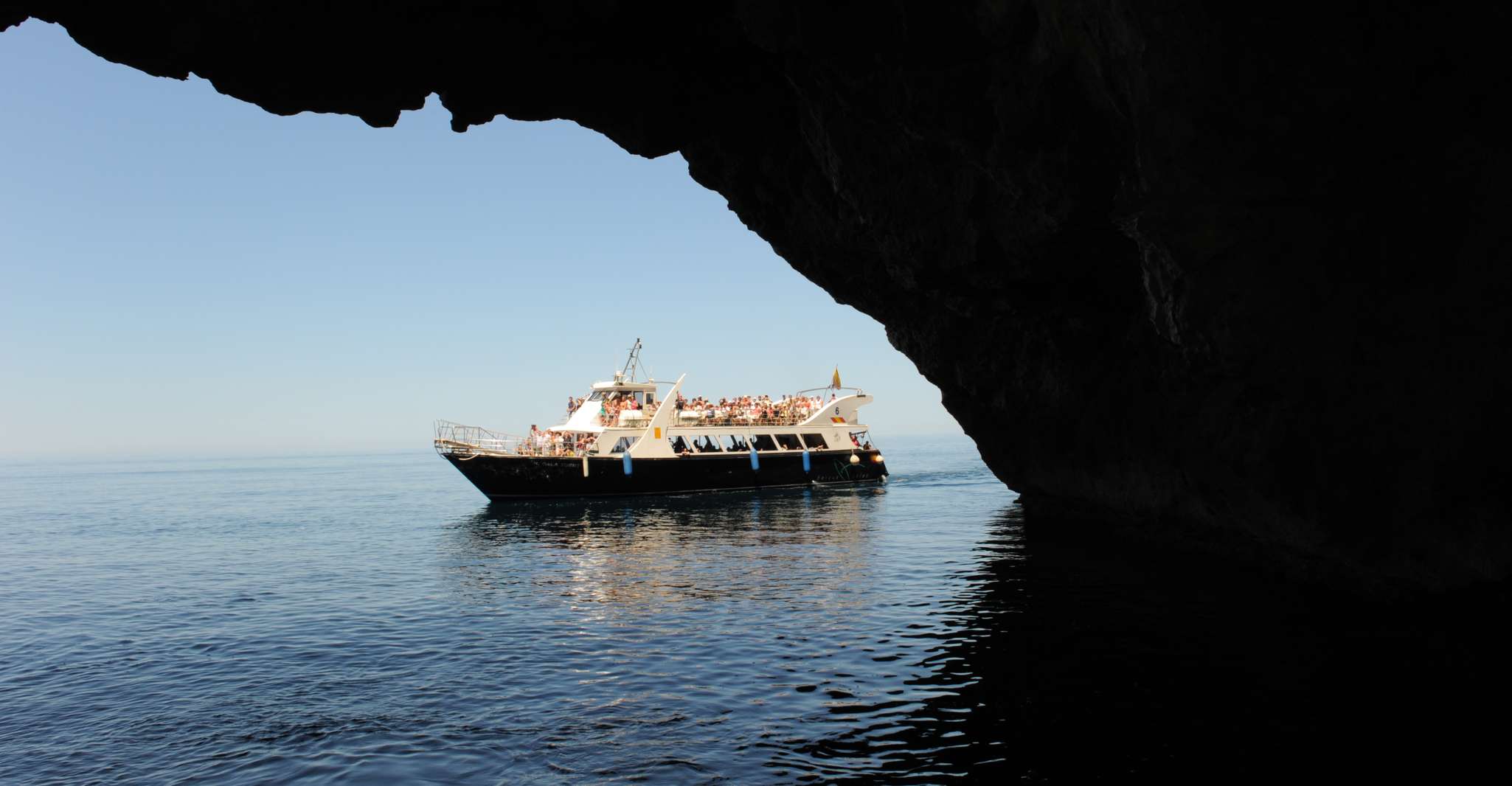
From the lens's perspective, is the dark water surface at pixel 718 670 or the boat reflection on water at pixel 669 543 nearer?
the dark water surface at pixel 718 670

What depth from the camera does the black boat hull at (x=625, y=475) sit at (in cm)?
4119

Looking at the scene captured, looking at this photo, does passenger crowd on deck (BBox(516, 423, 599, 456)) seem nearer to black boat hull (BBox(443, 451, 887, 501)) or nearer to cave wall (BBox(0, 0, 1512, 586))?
black boat hull (BBox(443, 451, 887, 501))

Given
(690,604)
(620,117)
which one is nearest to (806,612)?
(690,604)

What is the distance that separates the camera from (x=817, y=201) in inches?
864

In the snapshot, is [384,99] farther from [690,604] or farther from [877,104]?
[690,604]

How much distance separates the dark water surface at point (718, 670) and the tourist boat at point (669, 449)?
1564 centimetres

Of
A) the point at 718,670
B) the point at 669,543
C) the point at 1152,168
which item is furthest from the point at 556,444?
the point at 1152,168

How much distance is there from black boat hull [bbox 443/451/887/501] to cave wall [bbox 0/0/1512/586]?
23.2 meters

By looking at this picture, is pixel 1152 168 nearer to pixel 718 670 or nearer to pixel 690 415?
pixel 718 670

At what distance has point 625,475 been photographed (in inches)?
1683

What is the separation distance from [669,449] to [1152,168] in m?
34.4

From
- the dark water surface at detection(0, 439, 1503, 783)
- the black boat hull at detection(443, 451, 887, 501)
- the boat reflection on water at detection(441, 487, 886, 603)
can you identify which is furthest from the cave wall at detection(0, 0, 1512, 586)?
the black boat hull at detection(443, 451, 887, 501)

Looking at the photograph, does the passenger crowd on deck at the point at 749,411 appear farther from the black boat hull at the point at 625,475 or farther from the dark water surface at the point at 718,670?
the dark water surface at the point at 718,670

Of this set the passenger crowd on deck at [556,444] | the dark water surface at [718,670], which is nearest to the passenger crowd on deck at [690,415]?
the passenger crowd on deck at [556,444]
